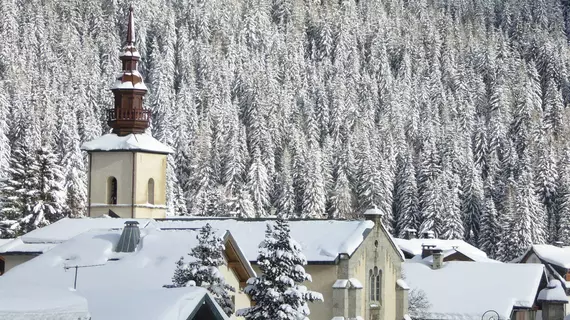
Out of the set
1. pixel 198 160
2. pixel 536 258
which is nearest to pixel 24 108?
pixel 198 160

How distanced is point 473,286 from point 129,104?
2093 centimetres

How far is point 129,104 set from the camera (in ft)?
216

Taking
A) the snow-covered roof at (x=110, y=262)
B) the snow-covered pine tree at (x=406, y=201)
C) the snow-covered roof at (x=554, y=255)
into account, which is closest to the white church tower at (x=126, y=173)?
the snow-covered roof at (x=110, y=262)

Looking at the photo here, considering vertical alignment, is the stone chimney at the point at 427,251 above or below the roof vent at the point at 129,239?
below

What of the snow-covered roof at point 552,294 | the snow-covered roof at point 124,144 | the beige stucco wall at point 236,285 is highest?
the snow-covered roof at point 124,144

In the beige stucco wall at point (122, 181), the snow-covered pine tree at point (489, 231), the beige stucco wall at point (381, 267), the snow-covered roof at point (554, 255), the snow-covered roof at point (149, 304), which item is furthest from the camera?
the snow-covered pine tree at point (489, 231)

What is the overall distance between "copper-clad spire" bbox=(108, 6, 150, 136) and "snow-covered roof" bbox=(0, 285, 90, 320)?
143ft

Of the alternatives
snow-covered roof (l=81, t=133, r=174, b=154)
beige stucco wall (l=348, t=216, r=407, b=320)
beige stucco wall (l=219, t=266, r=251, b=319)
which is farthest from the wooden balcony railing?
beige stucco wall (l=219, t=266, r=251, b=319)

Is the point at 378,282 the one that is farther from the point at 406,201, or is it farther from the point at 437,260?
the point at 406,201

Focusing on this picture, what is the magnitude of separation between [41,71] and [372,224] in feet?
450

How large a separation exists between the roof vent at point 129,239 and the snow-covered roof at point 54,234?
13309mm

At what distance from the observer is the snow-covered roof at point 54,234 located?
178 feet

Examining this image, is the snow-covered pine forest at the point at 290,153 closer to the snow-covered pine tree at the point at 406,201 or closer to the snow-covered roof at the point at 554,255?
the snow-covered pine tree at the point at 406,201

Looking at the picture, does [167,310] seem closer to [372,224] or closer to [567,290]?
[372,224]
